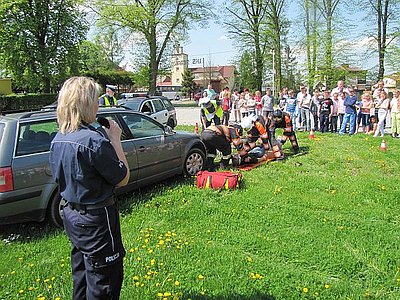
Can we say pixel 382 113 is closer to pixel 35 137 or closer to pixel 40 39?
pixel 35 137

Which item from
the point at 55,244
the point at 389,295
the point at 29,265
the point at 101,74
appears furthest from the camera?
the point at 101,74

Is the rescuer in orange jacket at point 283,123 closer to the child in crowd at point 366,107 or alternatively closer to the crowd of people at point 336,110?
the crowd of people at point 336,110

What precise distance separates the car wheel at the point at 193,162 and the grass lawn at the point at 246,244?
413 millimetres

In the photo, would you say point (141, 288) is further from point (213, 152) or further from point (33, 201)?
point (213, 152)

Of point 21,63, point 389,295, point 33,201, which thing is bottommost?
point 389,295

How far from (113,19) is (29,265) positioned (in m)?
32.7

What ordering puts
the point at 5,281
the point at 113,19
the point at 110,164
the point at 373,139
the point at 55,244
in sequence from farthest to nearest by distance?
1. the point at 113,19
2. the point at 373,139
3. the point at 55,244
4. the point at 5,281
5. the point at 110,164

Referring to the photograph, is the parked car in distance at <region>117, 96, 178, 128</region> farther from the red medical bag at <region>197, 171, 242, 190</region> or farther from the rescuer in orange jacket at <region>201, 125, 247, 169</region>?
the red medical bag at <region>197, 171, 242, 190</region>

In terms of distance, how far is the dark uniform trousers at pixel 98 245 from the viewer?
2.29m

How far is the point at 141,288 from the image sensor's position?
341cm

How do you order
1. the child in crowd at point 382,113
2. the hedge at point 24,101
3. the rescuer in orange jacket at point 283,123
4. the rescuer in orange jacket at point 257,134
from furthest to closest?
the hedge at point 24,101 → the child in crowd at point 382,113 → the rescuer in orange jacket at point 283,123 → the rescuer in orange jacket at point 257,134

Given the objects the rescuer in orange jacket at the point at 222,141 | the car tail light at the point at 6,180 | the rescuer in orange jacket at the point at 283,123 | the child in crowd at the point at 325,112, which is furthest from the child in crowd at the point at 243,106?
the car tail light at the point at 6,180

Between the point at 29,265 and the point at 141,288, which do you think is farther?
the point at 29,265

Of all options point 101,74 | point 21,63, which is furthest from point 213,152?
point 101,74
